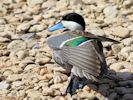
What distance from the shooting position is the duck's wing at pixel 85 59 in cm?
395

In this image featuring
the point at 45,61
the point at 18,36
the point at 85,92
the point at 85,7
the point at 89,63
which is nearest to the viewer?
the point at 89,63

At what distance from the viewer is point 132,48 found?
15.7 ft

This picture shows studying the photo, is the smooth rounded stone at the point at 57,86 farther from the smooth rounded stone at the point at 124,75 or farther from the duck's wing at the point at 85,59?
the smooth rounded stone at the point at 124,75

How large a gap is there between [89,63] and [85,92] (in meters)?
0.37

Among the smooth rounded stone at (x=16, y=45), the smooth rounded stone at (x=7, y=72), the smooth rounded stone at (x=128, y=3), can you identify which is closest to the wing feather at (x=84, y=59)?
the smooth rounded stone at (x=7, y=72)

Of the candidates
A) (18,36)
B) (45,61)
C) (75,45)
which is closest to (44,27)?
(18,36)

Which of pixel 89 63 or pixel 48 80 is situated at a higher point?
pixel 89 63

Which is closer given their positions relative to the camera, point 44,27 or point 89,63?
point 89,63

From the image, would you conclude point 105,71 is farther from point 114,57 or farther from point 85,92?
point 114,57

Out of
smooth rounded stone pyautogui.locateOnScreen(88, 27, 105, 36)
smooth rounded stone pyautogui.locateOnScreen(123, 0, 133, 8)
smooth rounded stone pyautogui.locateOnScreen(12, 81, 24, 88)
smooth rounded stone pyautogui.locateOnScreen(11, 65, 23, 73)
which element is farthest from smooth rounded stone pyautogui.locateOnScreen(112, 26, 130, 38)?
smooth rounded stone pyautogui.locateOnScreen(12, 81, 24, 88)

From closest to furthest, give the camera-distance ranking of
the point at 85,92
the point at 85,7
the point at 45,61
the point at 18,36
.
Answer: the point at 85,92 < the point at 45,61 < the point at 18,36 < the point at 85,7

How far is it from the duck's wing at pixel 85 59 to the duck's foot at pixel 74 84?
Answer: 0.59 feet

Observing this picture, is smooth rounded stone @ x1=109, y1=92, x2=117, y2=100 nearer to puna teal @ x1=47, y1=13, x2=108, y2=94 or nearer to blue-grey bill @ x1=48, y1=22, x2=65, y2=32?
puna teal @ x1=47, y1=13, x2=108, y2=94

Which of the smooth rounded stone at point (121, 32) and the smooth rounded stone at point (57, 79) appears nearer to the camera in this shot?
the smooth rounded stone at point (57, 79)
